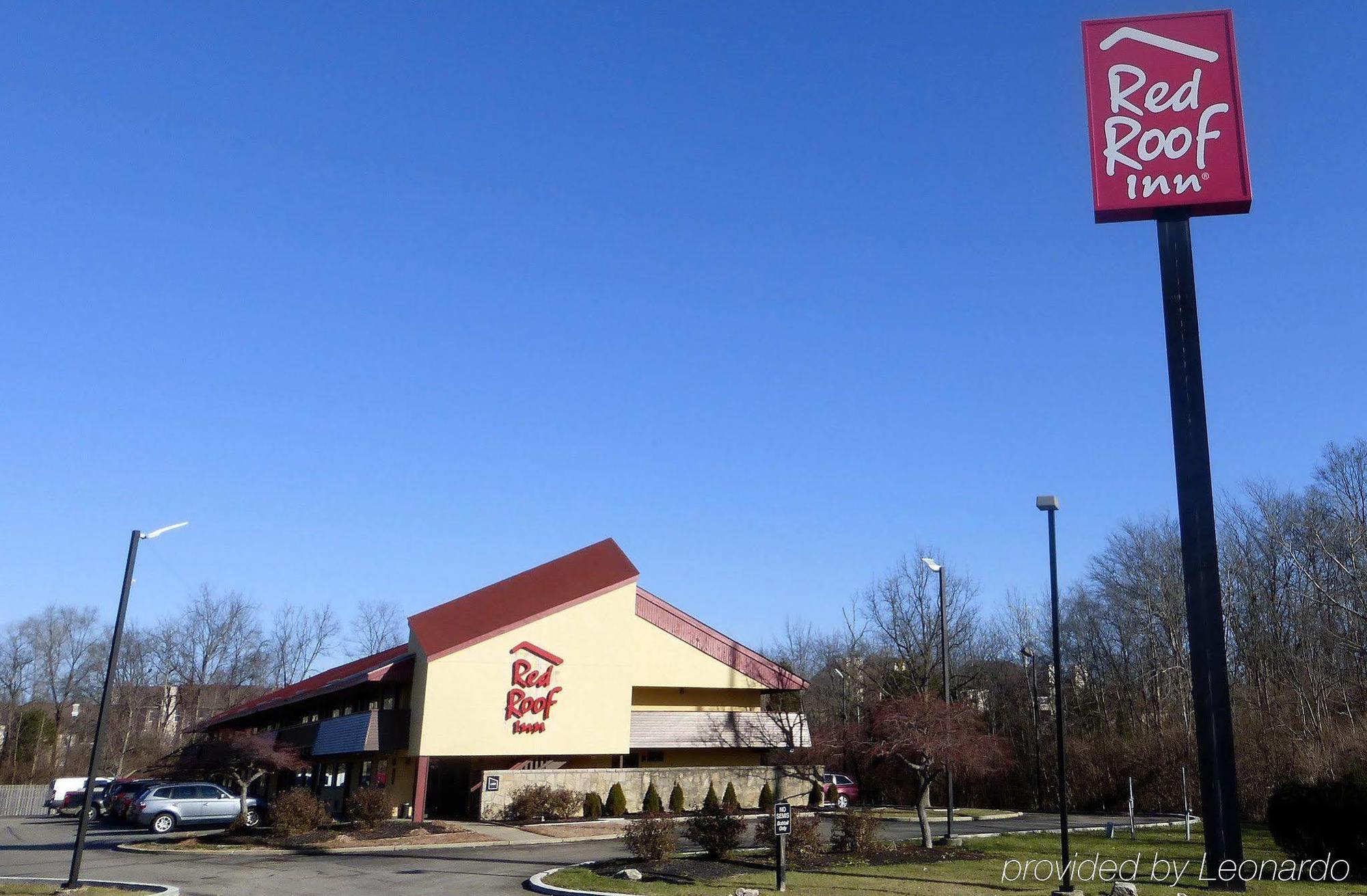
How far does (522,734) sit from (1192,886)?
23.3 metres

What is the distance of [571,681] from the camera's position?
37.2 m

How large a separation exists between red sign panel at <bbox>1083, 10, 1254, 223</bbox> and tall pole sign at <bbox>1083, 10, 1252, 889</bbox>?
0.02 meters

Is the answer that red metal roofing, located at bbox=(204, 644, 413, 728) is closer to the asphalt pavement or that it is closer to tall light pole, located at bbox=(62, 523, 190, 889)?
the asphalt pavement

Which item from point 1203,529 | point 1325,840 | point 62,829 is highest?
point 1203,529

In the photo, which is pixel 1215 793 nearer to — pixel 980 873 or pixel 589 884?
pixel 980 873

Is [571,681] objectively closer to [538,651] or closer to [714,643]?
[538,651]

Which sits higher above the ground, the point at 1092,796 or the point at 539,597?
the point at 539,597

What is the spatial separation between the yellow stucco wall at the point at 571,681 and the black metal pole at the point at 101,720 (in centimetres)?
1429

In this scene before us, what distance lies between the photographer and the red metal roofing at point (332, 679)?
36.2m

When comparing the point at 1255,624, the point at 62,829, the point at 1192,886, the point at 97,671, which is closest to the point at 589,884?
the point at 1192,886

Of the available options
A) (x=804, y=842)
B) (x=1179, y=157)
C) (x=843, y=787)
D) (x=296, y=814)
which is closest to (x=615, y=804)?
(x=296, y=814)

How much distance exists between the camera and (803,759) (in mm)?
35938

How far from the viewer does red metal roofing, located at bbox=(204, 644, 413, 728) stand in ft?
119

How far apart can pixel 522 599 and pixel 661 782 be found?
8446 mm
